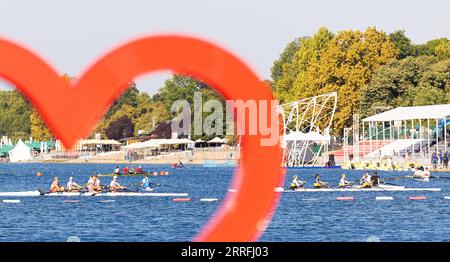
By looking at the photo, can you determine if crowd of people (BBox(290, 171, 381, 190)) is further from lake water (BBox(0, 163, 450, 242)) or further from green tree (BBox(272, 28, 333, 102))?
green tree (BBox(272, 28, 333, 102))

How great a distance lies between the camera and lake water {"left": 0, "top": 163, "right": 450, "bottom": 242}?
46.2 m

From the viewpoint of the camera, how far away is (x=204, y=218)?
5556 cm

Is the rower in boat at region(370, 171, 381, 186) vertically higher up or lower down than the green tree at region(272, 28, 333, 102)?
lower down

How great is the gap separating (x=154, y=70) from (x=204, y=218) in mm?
40032

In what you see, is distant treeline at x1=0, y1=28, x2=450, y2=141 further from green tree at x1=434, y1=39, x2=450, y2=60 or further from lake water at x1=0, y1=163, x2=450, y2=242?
lake water at x1=0, y1=163, x2=450, y2=242

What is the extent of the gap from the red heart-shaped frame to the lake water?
1928 centimetres

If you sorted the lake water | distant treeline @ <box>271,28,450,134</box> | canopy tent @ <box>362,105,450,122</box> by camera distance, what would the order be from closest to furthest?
the lake water, canopy tent @ <box>362,105,450,122</box>, distant treeline @ <box>271,28,450,134</box>

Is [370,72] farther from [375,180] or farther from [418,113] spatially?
[375,180]

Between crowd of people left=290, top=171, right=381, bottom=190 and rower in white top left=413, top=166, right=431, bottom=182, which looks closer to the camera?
crowd of people left=290, top=171, right=381, bottom=190

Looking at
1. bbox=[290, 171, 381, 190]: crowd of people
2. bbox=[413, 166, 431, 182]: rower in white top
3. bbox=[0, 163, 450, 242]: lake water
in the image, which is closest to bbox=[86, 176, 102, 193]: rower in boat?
bbox=[0, 163, 450, 242]: lake water

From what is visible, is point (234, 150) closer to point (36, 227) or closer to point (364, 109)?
point (364, 109)

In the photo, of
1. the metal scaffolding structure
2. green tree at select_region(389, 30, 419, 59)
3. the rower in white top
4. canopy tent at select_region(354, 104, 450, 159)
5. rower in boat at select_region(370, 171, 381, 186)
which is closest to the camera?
rower in boat at select_region(370, 171, 381, 186)

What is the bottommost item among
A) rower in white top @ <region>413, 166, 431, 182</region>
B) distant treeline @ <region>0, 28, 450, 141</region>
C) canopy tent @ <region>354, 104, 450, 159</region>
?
rower in white top @ <region>413, 166, 431, 182</region>

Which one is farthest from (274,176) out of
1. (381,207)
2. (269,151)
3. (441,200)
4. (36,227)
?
(441,200)
